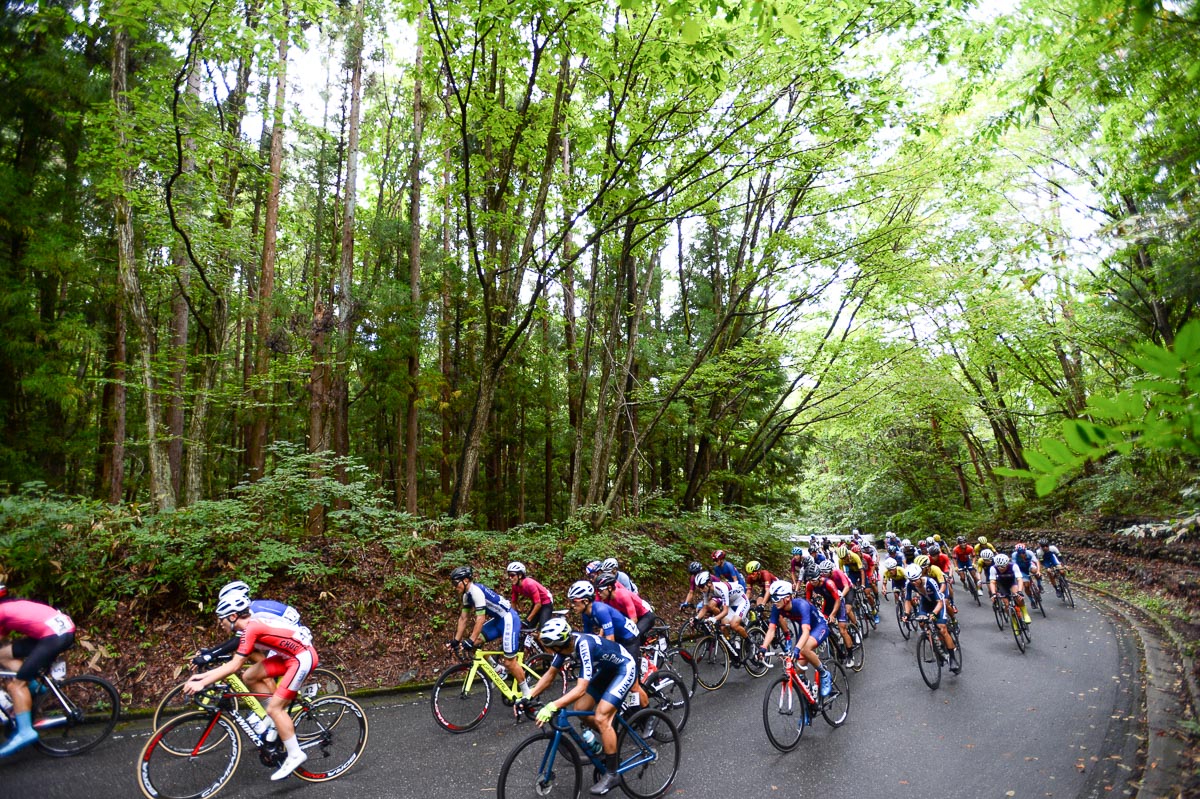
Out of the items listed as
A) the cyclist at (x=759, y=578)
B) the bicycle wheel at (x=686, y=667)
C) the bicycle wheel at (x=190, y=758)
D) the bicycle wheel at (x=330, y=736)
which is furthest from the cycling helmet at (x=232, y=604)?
the cyclist at (x=759, y=578)

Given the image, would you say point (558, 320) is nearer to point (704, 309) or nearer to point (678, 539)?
point (704, 309)

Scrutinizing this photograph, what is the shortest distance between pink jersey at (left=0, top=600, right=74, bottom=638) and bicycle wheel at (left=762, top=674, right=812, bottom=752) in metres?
7.70

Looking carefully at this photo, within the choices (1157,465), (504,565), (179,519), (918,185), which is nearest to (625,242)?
(504,565)

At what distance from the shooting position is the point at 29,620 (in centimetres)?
580

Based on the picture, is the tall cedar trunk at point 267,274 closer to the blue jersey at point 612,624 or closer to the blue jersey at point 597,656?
the blue jersey at point 612,624

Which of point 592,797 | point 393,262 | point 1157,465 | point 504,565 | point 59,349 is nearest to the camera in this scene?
point 592,797

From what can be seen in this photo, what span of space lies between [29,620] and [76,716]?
45.3 inches

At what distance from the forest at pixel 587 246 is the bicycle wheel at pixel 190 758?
4607 millimetres

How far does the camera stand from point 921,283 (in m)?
16.8

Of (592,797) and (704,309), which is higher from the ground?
(704,309)

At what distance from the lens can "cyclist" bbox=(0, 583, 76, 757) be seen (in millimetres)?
5609

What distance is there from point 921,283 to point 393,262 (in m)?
17.9

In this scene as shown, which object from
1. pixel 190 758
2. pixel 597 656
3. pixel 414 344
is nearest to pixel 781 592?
pixel 597 656

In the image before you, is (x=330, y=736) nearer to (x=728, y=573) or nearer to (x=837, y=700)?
(x=837, y=700)
